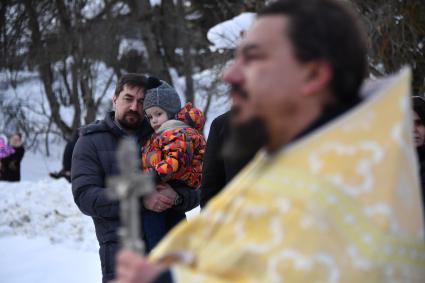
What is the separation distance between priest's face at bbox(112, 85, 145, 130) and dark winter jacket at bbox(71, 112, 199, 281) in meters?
0.05

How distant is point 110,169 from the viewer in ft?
11.5

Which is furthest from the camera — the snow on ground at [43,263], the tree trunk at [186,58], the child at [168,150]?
the tree trunk at [186,58]

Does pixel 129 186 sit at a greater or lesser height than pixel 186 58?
greater

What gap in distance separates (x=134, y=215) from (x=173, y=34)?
19.6 meters

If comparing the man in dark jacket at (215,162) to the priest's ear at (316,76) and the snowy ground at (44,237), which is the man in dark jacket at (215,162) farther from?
the snowy ground at (44,237)

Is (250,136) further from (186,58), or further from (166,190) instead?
(186,58)

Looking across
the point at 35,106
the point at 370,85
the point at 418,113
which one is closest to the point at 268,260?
the point at 370,85

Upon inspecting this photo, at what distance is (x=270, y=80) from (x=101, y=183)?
224 cm

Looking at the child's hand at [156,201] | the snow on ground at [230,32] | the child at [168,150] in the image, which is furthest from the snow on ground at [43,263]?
the snow on ground at [230,32]

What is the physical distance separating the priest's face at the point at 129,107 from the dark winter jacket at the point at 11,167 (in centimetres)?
1012

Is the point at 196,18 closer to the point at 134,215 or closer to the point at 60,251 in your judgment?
the point at 60,251

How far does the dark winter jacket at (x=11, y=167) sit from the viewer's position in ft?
42.9

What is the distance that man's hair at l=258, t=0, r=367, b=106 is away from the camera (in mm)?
1421

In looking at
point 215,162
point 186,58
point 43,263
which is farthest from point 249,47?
point 186,58
